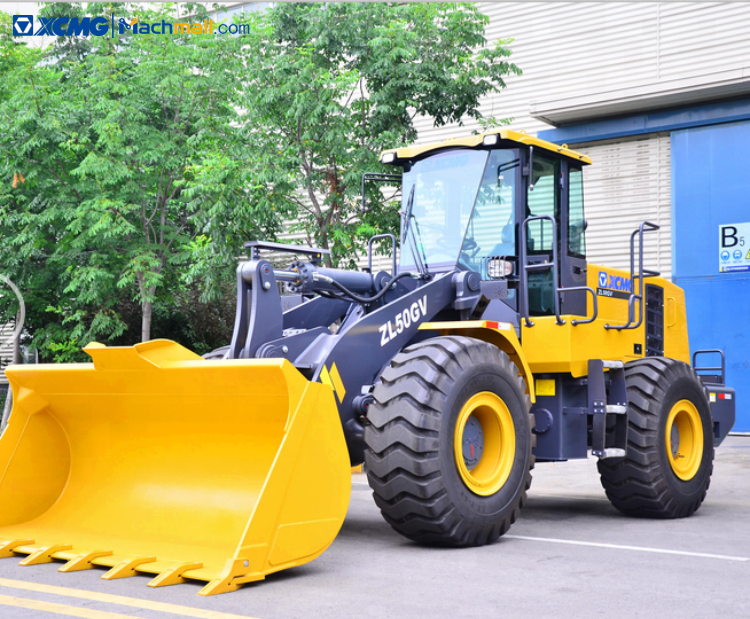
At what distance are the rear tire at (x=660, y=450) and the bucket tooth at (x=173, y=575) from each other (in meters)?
4.36

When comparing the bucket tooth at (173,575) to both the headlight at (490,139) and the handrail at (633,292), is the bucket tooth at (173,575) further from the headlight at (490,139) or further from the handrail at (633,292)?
the handrail at (633,292)

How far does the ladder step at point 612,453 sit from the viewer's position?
7.63m

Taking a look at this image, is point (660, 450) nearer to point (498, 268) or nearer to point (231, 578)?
point (498, 268)

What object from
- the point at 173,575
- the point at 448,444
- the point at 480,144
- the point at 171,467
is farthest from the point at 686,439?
the point at 173,575

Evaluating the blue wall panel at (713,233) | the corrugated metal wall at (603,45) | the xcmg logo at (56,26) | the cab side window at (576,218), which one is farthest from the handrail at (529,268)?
the xcmg logo at (56,26)

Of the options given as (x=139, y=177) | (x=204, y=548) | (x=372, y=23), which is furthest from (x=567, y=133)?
(x=204, y=548)

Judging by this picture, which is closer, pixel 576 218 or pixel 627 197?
pixel 576 218

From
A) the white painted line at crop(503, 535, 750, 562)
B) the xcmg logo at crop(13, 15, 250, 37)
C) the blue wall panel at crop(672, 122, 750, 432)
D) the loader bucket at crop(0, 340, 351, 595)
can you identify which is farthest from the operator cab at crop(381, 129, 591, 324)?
the blue wall panel at crop(672, 122, 750, 432)

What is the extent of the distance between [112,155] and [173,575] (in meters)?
11.1

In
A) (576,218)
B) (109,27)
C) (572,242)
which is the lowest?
(572,242)

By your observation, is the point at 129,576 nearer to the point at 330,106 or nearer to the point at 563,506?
the point at 563,506

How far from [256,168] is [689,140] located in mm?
7966

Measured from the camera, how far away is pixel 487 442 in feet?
21.8

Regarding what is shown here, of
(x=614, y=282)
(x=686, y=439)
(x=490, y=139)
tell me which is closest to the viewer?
(x=490, y=139)
